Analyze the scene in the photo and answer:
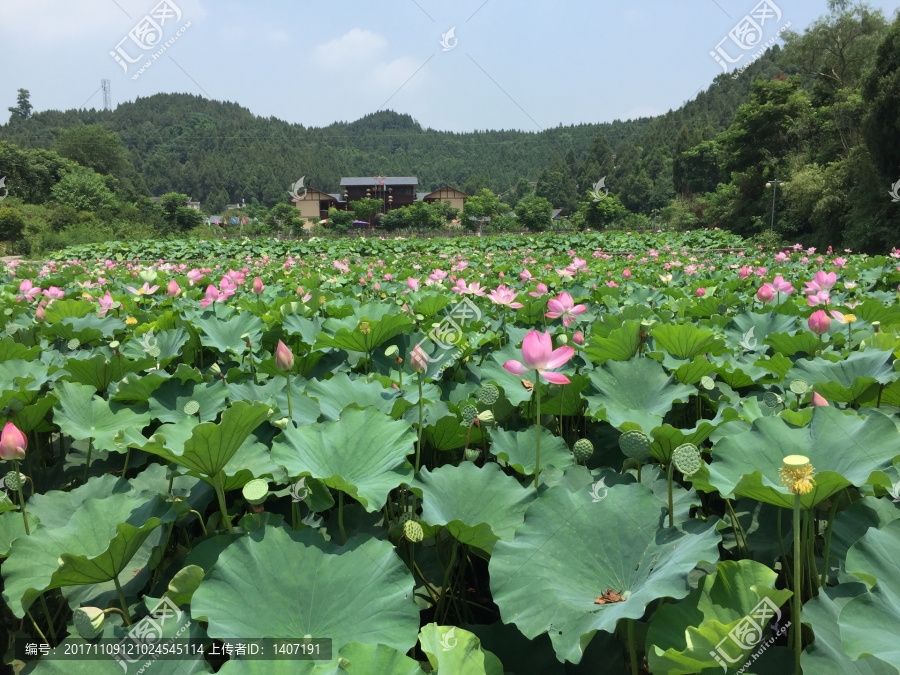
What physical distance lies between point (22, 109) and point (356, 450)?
109184mm

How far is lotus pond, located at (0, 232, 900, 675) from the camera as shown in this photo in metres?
0.69

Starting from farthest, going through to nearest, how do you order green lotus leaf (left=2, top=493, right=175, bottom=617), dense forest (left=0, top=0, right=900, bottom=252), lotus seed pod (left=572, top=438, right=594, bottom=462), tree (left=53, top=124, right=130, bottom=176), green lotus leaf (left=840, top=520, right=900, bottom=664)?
1. tree (left=53, top=124, right=130, bottom=176)
2. dense forest (left=0, top=0, right=900, bottom=252)
3. lotus seed pod (left=572, top=438, right=594, bottom=462)
4. green lotus leaf (left=2, top=493, right=175, bottom=617)
5. green lotus leaf (left=840, top=520, right=900, bottom=664)

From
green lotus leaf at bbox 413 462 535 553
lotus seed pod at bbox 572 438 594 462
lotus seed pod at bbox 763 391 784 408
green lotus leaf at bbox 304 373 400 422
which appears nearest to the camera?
green lotus leaf at bbox 413 462 535 553

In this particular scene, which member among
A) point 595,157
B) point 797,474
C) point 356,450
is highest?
point 595,157

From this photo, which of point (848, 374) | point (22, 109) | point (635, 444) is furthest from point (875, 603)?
point (22, 109)

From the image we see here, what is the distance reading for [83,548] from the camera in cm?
93

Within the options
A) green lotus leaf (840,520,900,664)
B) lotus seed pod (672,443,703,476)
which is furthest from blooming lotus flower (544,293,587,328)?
green lotus leaf (840,520,900,664)

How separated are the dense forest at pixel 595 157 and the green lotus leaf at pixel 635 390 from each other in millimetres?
15488

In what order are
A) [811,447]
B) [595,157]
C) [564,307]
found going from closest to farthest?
1. [811,447]
2. [564,307]
3. [595,157]

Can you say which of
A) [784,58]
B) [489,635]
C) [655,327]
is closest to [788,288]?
[655,327]

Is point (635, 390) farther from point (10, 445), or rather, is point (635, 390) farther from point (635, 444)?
point (10, 445)

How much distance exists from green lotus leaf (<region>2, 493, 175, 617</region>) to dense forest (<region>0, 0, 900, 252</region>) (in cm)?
1658

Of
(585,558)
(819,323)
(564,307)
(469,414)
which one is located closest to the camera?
(585,558)

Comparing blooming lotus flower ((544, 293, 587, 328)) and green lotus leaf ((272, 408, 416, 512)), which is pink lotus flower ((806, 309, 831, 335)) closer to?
blooming lotus flower ((544, 293, 587, 328))
